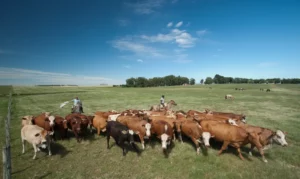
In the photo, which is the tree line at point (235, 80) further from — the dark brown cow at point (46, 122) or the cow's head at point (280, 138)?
the dark brown cow at point (46, 122)

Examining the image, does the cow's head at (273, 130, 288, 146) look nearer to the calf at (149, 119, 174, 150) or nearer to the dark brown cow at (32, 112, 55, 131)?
A: the calf at (149, 119, 174, 150)

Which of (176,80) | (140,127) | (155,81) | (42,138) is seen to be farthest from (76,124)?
(176,80)

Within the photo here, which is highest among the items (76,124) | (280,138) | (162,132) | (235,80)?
(235,80)

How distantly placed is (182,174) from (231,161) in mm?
2766

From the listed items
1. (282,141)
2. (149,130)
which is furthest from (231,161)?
→ (149,130)

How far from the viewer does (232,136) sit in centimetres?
876

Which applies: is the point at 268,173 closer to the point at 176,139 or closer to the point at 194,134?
the point at 194,134

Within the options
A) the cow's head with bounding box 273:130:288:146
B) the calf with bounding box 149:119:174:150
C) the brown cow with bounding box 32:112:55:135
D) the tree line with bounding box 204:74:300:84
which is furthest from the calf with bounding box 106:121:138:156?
the tree line with bounding box 204:74:300:84

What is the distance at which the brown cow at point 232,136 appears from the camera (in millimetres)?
8508

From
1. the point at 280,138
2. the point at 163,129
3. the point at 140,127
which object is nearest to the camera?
the point at 280,138

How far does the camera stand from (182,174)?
742 centimetres

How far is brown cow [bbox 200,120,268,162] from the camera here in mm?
8508

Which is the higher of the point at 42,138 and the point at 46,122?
the point at 46,122

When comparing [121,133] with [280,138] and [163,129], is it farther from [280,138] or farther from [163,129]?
[280,138]
